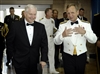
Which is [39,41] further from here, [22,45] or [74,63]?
[74,63]

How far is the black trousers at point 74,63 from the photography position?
3.77 meters

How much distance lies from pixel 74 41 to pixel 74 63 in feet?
1.11

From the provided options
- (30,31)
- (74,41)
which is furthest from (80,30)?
(30,31)

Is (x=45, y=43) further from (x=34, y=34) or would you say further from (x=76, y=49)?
(x=76, y=49)

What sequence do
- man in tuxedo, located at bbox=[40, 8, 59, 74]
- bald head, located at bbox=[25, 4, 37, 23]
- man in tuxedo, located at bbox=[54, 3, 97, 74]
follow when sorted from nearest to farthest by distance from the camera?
1. bald head, located at bbox=[25, 4, 37, 23]
2. man in tuxedo, located at bbox=[54, 3, 97, 74]
3. man in tuxedo, located at bbox=[40, 8, 59, 74]

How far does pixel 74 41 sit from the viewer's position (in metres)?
3.78

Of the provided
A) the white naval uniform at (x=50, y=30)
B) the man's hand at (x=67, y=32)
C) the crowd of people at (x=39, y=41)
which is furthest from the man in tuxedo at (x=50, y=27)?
the man's hand at (x=67, y=32)

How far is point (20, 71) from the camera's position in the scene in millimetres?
3711

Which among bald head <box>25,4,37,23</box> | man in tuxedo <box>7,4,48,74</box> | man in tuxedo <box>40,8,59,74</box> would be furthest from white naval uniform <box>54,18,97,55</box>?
man in tuxedo <box>40,8,59,74</box>

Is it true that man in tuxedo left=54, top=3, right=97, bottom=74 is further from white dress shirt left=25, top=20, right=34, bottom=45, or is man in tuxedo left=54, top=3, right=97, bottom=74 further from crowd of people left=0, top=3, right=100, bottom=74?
white dress shirt left=25, top=20, right=34, bottom=45

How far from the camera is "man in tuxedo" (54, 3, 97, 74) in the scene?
371 centimetres

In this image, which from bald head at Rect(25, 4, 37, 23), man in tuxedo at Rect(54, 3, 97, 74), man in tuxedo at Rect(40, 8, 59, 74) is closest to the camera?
bald head at Rect(25, 4, 37, 23)

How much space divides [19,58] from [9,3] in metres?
8.50

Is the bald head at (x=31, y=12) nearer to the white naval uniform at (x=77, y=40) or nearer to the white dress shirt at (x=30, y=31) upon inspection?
the white dress shirt at (x=30, y=31)
